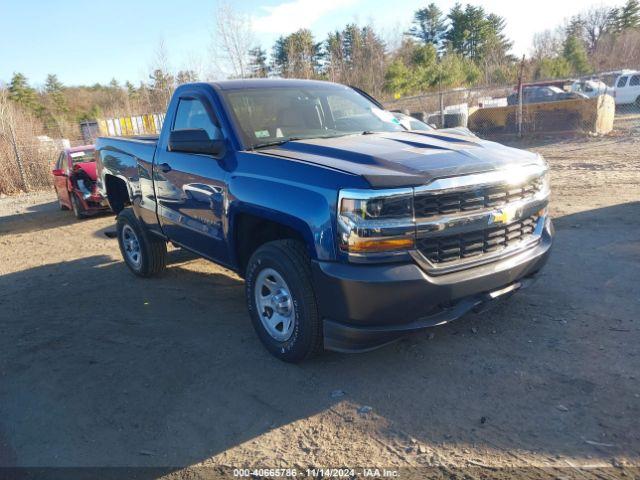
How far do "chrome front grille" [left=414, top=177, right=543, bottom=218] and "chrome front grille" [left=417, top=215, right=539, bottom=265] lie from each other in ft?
0.50

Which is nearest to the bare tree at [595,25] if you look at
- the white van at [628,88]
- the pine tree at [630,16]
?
the pine tree at [630,16]

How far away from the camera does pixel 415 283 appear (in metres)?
2.93

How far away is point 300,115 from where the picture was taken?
171 inches

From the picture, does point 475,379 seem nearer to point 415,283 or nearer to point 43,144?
point 415,283

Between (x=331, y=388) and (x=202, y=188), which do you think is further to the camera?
(x=202, y=188)

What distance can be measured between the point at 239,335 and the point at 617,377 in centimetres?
272

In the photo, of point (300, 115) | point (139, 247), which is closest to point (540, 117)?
point (300, 115)

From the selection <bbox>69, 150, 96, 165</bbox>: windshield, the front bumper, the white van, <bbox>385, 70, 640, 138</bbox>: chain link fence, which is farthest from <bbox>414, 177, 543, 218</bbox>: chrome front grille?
the white van

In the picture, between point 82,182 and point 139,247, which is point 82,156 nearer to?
point 82,182

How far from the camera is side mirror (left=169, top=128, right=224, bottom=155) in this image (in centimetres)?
385

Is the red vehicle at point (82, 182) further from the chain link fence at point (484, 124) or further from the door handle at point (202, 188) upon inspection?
the chain link fence at point (484, 124)

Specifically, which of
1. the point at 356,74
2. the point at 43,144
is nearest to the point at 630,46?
the point at 356,74

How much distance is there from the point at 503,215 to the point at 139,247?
416 centimetres

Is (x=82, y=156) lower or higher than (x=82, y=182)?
higher
